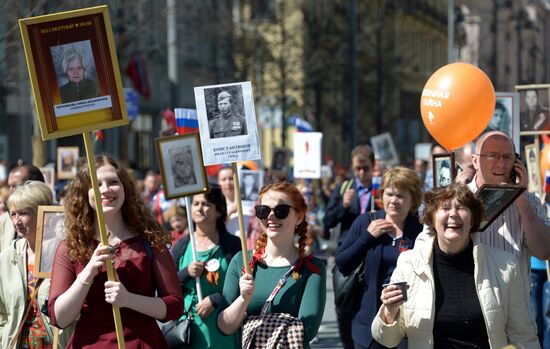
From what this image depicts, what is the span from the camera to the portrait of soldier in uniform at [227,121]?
253 inches

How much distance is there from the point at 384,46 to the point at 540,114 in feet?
105

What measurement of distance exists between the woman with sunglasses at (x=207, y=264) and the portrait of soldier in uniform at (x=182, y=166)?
0.66ft

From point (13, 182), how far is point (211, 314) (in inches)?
118

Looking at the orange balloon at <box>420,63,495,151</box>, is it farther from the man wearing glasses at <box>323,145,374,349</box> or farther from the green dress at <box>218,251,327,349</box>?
the man wearing glasses at <box>323,145,374,349</box>

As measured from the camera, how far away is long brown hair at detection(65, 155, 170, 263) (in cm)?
543

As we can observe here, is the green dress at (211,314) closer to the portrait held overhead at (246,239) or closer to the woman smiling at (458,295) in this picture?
the portrait held overhead at (246,239)

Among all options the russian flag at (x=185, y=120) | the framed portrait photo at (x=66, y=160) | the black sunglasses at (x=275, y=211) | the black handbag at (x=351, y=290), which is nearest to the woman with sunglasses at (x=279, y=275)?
the black sunglasses at (x=275, y=211)

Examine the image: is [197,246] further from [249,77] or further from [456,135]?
[249,77]

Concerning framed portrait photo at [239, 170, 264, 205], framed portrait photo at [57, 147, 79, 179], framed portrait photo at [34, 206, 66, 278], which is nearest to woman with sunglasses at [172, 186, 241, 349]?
framed portrait photo at [34, 206, 66, 278]

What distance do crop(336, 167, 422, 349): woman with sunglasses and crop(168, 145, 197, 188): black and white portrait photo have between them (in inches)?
42.5

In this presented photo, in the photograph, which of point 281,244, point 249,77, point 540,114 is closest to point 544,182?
point 540,114

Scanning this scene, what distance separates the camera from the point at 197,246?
7516 mm

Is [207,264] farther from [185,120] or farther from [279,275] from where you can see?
[185,120]

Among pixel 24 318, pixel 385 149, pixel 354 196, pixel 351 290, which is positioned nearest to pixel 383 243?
pixel 351 290
